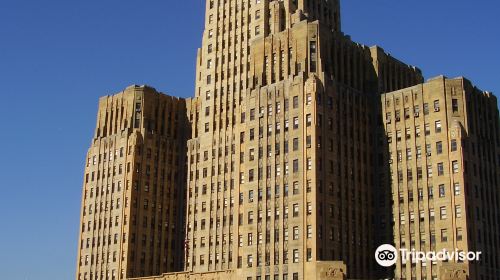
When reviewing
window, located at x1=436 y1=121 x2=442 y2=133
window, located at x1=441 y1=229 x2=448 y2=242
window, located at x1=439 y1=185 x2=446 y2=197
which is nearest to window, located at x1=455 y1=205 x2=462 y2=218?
window, located at x1=441 y1=229 x2=448 y2=242

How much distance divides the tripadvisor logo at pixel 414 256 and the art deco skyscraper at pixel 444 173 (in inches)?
34.2

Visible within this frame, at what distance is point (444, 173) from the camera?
443 feet

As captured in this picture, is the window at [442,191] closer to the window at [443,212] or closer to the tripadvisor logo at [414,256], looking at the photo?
the window at [443,212]

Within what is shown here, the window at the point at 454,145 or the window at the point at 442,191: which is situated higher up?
the window at the point at 454,145

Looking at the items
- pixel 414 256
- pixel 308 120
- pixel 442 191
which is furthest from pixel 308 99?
pixel 414 256

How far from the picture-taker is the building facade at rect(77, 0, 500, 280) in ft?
437

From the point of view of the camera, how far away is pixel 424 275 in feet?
436

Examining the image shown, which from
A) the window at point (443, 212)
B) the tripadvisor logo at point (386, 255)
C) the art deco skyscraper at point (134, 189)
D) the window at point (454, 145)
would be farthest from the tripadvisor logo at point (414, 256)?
the art deco skyscraper at point (134, 189)

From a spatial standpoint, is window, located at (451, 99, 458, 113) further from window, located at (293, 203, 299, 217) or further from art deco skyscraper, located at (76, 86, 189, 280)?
art deco skyscraper, located at (76, 86, 189, 280)

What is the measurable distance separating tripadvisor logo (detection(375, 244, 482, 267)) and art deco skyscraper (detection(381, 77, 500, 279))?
2.85 feet

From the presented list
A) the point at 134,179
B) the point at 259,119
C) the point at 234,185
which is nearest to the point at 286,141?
the point at 259,119

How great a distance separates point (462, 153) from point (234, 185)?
158 feet

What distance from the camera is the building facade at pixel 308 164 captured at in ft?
437

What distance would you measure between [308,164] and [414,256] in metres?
25.8
